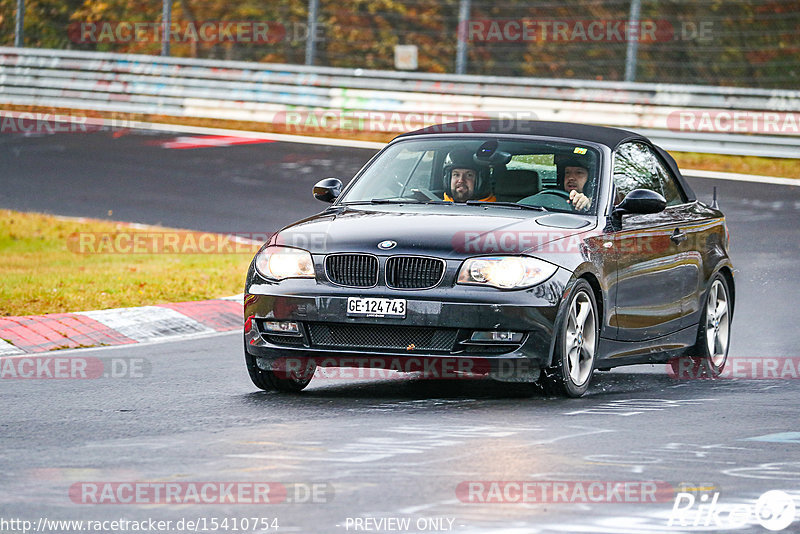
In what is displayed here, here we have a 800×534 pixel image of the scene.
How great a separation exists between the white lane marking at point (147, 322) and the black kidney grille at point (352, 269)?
10.6 feet

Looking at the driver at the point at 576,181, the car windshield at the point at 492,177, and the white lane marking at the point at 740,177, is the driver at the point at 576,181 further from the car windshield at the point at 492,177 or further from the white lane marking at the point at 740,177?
the white lane marking at the point at 740,177

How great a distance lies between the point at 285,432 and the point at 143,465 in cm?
105

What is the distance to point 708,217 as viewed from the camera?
428 inches

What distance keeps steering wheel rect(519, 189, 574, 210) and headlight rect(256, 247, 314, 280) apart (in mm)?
1473

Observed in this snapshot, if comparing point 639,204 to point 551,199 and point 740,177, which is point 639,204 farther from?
point 740,177

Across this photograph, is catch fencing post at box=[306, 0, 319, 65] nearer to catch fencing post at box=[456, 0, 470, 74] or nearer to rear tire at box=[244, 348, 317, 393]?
catch fencing post at box=[456, 0, 470, 74]

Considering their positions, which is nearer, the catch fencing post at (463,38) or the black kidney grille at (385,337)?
the black kidney grille at (385,337)

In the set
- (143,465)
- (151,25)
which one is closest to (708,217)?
(143,465)

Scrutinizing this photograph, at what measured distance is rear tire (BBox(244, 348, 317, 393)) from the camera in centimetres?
905

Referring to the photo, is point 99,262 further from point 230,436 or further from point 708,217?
point 230,436

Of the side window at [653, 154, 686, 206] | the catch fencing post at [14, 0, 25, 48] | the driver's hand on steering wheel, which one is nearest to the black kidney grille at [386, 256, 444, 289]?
the driver's hand on steering wheel

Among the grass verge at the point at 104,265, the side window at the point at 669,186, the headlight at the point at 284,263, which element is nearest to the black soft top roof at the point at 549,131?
the side window at the point at 669,186

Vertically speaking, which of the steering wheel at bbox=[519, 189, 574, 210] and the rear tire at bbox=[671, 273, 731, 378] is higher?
the steering wheel at bbox=[519, 189, 574, 210]

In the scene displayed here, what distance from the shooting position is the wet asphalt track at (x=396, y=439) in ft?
19.2
